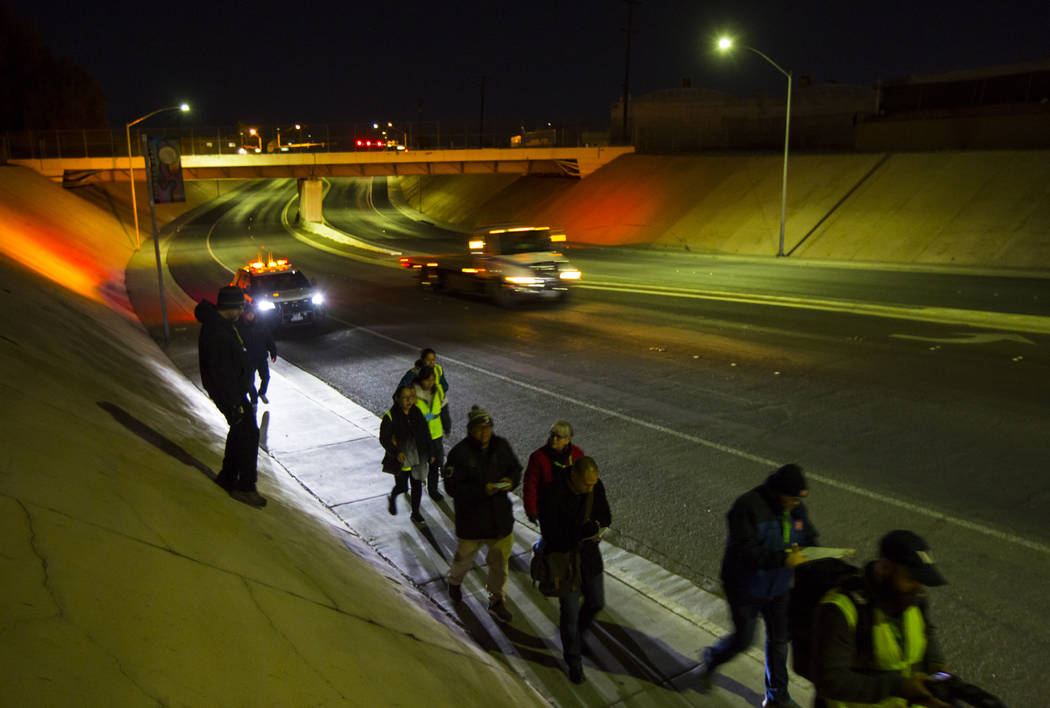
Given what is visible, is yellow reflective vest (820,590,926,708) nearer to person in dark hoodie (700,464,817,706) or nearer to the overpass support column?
person in dark hoodie (700,464,817,706)

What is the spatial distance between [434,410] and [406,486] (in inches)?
34.9

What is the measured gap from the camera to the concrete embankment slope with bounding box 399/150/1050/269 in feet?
93.2

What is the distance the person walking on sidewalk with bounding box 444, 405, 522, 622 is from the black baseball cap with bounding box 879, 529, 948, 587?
2927mm

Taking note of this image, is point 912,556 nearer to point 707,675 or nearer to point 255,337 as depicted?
point 707,675

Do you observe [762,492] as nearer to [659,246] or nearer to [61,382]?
[61,382]

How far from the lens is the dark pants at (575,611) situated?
504cm

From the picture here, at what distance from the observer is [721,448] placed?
31.4 feet

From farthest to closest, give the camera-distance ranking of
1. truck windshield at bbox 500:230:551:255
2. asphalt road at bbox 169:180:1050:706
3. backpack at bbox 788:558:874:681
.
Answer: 1. truck windshield at bbox 500:230:551:255
2. asphalt road at bbox 169:180:1050:706
3. backpack at bbox 788:558:874:681

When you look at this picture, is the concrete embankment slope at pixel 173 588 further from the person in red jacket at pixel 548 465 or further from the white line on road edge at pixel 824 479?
the white line on road edge at pixel 824 479

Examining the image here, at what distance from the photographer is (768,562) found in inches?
175

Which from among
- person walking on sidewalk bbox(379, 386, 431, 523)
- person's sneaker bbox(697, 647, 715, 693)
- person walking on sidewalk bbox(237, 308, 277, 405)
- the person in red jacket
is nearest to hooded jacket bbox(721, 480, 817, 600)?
person's sneaker bbox(697, 647, 715, 693)

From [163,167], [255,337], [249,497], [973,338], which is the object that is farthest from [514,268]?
[249,497]

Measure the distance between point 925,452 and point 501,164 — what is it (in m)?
49.1

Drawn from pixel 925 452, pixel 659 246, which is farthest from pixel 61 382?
pixel 659 246
